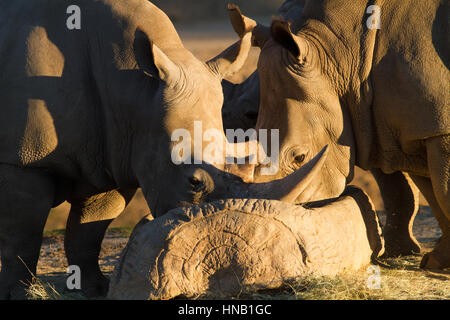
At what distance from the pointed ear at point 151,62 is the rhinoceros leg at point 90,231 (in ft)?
4.28

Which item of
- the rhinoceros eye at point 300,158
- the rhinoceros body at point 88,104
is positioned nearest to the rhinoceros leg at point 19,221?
the rhinoceros body at point 88,104

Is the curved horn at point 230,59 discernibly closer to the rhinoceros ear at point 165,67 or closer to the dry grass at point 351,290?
the rhinoceros ear at point 165,67

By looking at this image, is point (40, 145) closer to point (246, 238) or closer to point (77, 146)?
point (77, 146)

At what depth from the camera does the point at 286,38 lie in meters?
6.30

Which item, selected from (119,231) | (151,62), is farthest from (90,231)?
(119,231)

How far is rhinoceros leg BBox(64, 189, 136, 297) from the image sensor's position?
6336 mm

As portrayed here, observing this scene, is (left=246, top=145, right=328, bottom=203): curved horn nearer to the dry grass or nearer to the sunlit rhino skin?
the sunlit rhino skin

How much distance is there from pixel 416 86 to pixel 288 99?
3.14ft

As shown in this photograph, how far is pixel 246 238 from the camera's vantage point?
470 cm

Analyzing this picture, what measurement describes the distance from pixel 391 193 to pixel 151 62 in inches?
129

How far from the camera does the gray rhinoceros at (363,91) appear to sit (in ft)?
20.3

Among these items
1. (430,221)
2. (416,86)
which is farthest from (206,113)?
(430,221)

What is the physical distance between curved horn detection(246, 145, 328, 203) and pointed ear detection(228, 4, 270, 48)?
1396 mm
